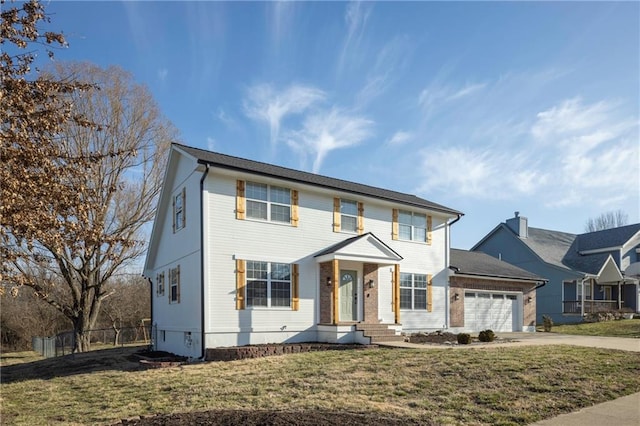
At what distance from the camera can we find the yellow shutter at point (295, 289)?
1571cm

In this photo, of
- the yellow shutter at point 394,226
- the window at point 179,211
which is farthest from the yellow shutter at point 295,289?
the yellow shutter at point 394,226

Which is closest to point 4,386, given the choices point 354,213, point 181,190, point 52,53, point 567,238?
point 181,190

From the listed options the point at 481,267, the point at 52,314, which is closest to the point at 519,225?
the point at 481,267

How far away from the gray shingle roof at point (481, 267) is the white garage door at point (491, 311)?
100 centimetres

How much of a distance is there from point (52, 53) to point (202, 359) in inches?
351

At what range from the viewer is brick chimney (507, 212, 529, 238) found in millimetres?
32719

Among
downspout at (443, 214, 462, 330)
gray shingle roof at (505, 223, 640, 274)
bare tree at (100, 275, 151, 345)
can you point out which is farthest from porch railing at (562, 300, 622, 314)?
bare tree at (100, 275, 151, 345)

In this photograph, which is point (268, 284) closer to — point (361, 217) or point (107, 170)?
point (361, 217)

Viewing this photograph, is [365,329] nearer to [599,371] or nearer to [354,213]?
[354,213]

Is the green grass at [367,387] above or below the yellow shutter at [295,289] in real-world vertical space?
below

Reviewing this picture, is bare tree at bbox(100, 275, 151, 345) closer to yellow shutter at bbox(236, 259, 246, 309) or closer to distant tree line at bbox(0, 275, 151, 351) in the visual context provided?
distant tree line at bbox(0, 275, 151, 351)

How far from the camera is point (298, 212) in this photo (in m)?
16.3

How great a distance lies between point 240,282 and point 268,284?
103 cm

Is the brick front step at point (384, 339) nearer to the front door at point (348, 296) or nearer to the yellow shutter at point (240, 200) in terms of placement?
the front door at point (348, 296)
